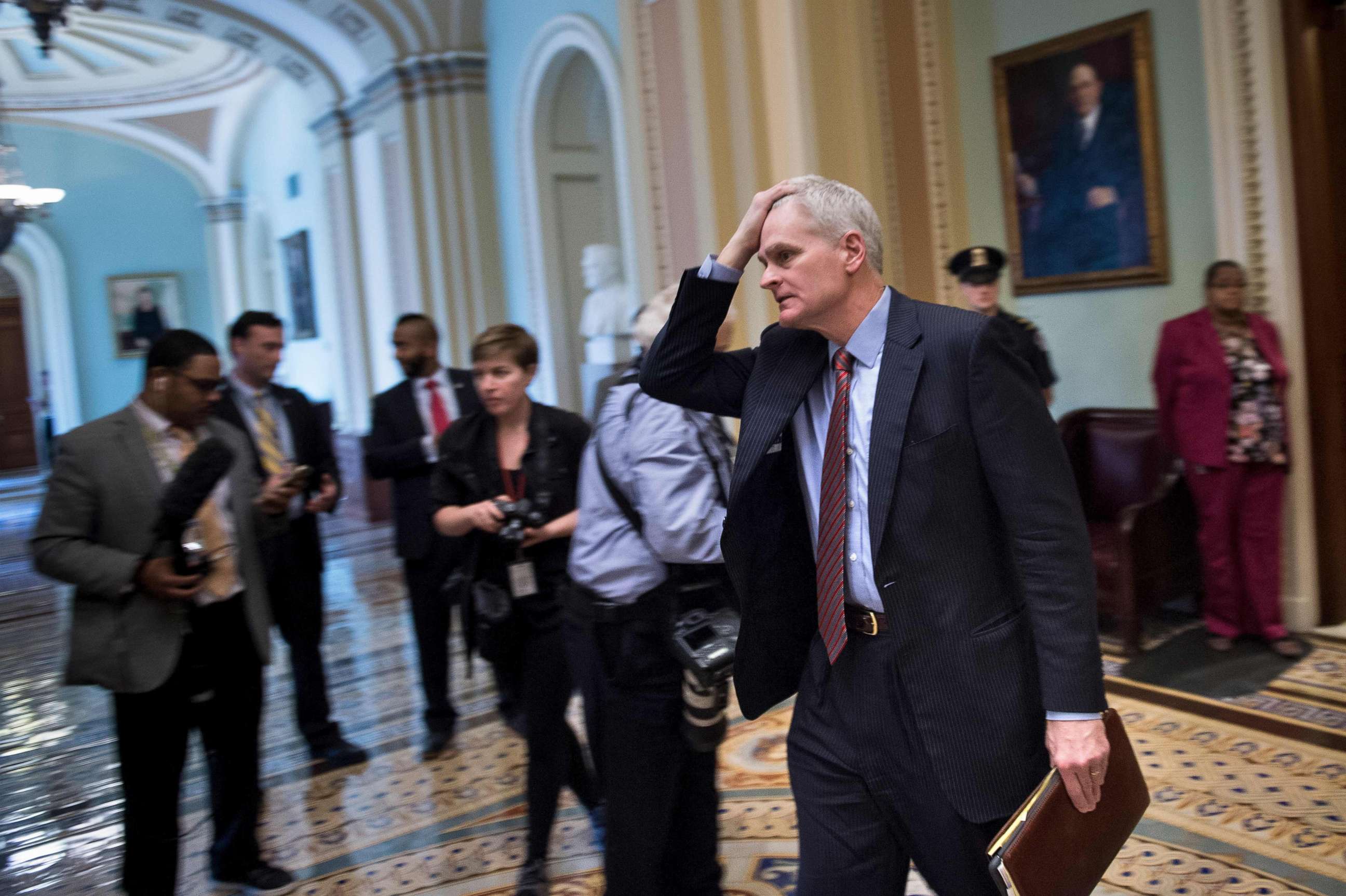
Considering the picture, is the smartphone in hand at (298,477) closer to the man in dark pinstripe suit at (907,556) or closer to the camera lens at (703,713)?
the camera lens at (703,713)

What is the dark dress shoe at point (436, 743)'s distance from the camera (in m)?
4.68

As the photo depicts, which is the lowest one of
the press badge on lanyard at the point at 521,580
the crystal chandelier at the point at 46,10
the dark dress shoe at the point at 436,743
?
the dark dress shoe at the point at 436,743

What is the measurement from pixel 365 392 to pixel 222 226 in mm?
6518

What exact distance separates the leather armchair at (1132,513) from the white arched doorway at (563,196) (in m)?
4.49

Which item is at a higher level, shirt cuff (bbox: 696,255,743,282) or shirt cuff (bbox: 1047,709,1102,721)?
shirt cuff (bbox: 696,255,743,282)

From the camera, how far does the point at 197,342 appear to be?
3113 millimetres

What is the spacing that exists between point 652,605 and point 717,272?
101cm

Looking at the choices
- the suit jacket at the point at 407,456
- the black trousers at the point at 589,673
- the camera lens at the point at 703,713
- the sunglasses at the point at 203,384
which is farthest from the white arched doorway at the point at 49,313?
the camera lens at the point at 703,713

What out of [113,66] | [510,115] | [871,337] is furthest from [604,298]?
[113,66]

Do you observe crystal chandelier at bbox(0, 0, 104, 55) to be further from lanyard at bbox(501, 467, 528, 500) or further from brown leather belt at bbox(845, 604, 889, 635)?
brown leather belt at bbox(845, 604, 889, 635)

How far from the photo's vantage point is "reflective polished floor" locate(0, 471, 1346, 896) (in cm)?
332

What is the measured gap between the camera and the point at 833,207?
189 centimetres

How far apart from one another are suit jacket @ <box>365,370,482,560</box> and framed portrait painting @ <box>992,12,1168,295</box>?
3.51m

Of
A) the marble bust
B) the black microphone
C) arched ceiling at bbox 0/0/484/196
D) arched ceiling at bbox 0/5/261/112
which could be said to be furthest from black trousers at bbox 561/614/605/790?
arched ceiling at bbox 0/5/261/112
